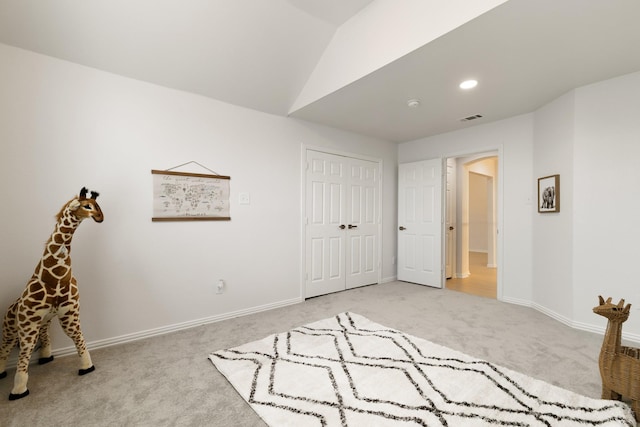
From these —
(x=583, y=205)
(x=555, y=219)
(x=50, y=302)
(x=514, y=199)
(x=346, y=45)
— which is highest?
(x=346, y=45)

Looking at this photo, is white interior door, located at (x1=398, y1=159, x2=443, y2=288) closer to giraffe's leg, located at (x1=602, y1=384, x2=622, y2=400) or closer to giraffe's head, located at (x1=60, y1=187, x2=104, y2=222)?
giraffe's leg, located at (x1=602, y1=384, x2=622, y2=400)

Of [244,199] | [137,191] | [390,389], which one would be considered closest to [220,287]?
[244,199]

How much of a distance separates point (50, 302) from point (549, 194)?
459 cm

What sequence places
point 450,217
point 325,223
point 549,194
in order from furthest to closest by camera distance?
point 450,217 → point 325,223 → point 549,194

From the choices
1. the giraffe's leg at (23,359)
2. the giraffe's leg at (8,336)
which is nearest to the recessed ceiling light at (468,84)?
the giraffe's leg at (23,359)

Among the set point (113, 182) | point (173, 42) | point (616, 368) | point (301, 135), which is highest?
point (173, 42)

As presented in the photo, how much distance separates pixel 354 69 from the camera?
265 centimetres

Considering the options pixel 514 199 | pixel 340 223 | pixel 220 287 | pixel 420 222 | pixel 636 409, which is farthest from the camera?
pixel 420 222

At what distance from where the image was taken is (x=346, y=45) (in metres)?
2.70

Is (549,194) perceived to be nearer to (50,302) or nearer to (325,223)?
(325,223)

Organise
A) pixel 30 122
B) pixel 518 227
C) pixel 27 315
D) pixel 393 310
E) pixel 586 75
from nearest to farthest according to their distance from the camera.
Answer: pixel 27 315 → pixel 30 122 → pixel 586 75 → pixel 393 310 → pixel 518 227

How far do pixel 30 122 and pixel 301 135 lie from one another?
2.55m

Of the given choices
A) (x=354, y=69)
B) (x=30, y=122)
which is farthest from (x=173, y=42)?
(x=354, y=69)

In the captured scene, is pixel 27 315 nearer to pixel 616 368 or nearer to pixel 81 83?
pixel 81 83
